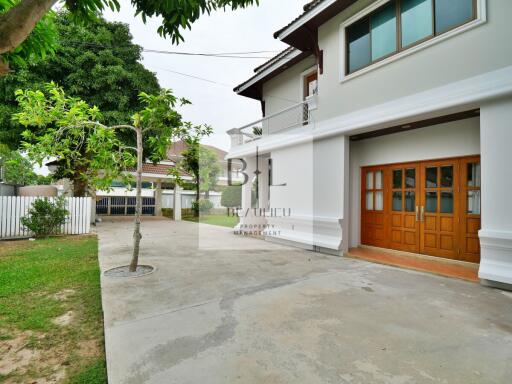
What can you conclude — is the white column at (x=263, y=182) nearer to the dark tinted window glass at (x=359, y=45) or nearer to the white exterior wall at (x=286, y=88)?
the white exterior wall at (x=286, y=88)

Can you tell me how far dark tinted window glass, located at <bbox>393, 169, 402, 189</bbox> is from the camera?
6527 mm

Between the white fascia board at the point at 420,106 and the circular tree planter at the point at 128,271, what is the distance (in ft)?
16.5

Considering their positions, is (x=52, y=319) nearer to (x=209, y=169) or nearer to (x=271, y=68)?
(x=271, y=68)

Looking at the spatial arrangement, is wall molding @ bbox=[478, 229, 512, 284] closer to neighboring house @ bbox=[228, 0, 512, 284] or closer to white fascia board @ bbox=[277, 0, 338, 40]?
neighboring house @ bbox=[228, 0, 512, 284]

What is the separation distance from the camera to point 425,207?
6.02 meters

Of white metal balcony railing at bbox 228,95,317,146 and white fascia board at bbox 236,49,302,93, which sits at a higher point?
white fascia board at bbox 236,49,302,93

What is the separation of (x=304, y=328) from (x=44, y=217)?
9.61 m

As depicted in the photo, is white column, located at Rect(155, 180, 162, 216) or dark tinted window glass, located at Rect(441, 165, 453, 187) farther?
white column, located at Rect(155, 180, 162, 216)

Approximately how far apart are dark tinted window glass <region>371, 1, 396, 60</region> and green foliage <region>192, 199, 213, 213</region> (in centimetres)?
1600

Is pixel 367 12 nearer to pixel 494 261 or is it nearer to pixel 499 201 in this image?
pixel 499 201

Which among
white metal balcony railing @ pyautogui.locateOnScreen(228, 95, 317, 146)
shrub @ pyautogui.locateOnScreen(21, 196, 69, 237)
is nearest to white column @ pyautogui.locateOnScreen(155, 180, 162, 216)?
shrub @ pyautogui.locateOnScreen(21, 196, 69, 237)

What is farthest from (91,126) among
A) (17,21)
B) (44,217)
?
(44,217)

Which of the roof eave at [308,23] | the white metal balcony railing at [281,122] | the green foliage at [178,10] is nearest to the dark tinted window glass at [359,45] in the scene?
the roof eave at [308,23]

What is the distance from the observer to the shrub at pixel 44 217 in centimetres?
870
